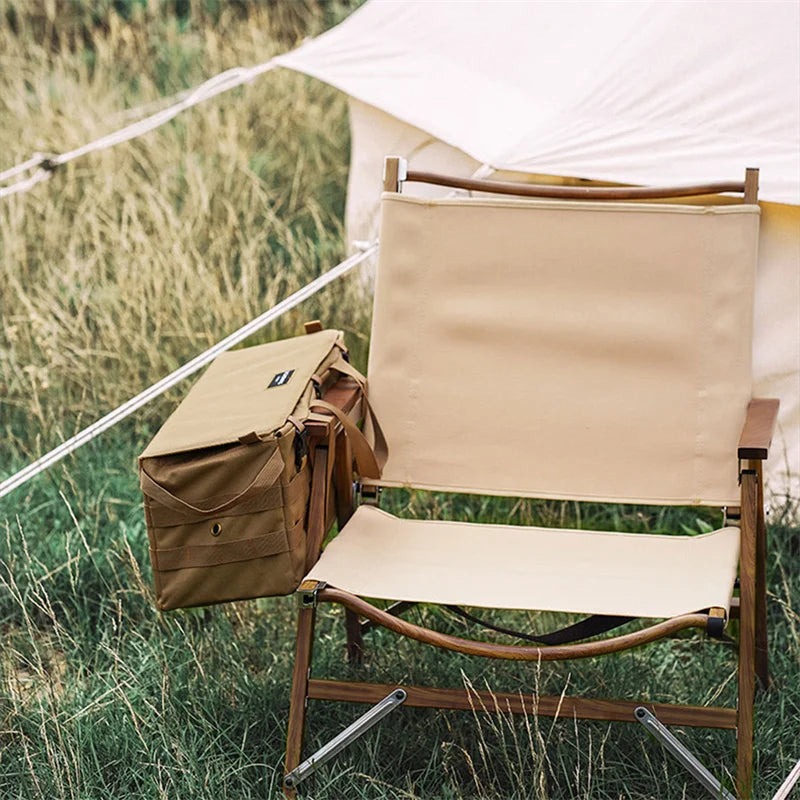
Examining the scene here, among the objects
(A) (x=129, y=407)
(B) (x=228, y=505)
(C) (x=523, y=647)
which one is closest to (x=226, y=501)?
(B) (x=228, y=505)

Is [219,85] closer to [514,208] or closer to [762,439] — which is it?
[514,208]

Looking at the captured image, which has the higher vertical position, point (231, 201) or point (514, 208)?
point (514, 208)

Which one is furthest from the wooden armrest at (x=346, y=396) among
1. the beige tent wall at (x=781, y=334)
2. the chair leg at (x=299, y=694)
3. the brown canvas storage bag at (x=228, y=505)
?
the beige tent wall at (x=781, y=334)

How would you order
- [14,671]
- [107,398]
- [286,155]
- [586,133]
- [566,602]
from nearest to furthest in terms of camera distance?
[566,602] < [14,671] < [586,133] < [107,398] < [286,155]

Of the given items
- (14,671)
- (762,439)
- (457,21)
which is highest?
(457,21)

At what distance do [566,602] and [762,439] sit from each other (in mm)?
506

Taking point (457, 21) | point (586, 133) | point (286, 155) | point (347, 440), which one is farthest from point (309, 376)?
point (286, 155)

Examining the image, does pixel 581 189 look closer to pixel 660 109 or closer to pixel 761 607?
pixel 660 109

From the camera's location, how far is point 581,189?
306 centimetres

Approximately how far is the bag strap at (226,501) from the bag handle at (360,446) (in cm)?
23

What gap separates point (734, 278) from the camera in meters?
2.98

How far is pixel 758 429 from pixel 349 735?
100 centimetres

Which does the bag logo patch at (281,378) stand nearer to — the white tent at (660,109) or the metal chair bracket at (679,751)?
the metal chair bracket at (679,751)

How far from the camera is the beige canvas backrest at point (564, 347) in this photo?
2979mm
